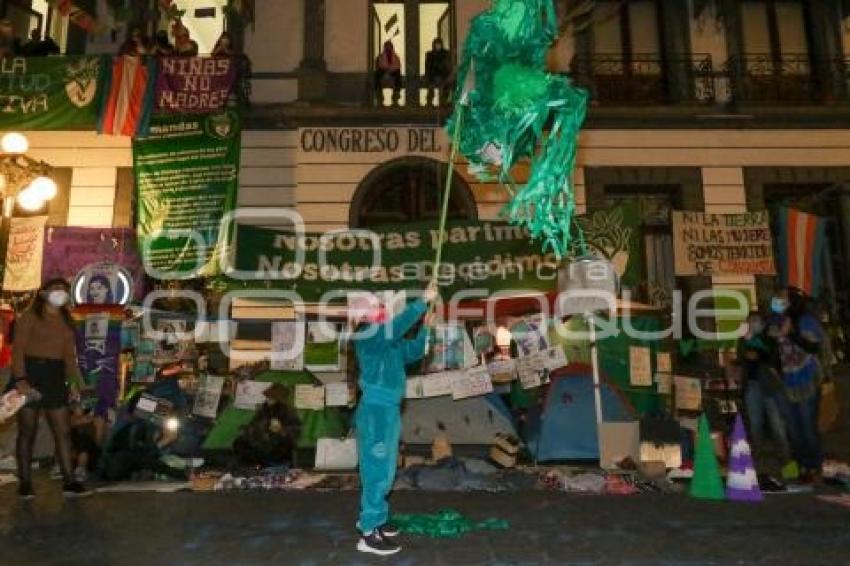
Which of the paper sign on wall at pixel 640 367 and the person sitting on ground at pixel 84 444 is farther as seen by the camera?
the paper sign on wall at pixel 640 367

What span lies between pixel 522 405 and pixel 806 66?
10.9 meters

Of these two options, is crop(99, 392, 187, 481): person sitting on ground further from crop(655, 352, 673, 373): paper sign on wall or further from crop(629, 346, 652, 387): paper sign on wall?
crop(655, 352, 673, 373): paper sign on wall

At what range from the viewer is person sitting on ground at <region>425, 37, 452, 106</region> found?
46.3 ft

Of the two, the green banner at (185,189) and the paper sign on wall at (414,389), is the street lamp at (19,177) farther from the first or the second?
the paper sign on wall at (414,389)

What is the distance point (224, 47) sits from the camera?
13.9 meters

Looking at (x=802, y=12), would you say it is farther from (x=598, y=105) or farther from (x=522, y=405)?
(x=522, y=405)

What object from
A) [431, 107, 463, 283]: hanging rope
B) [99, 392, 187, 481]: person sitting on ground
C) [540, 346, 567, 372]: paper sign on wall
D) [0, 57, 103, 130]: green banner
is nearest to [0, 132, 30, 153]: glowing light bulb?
[0, 57, 103, 130]: green banner

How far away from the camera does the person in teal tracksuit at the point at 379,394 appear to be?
5.24m

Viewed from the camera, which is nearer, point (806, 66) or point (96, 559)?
point (96, 559)

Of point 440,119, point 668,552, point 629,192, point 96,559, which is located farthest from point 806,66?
point 96,559

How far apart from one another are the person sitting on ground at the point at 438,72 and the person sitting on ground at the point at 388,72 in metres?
0.62

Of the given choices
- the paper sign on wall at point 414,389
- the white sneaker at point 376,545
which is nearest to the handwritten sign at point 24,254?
the paper sign on wall at point 414,389

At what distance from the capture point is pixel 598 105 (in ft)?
46.9

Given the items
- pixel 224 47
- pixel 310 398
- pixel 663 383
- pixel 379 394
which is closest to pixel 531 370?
pixel 663 383
